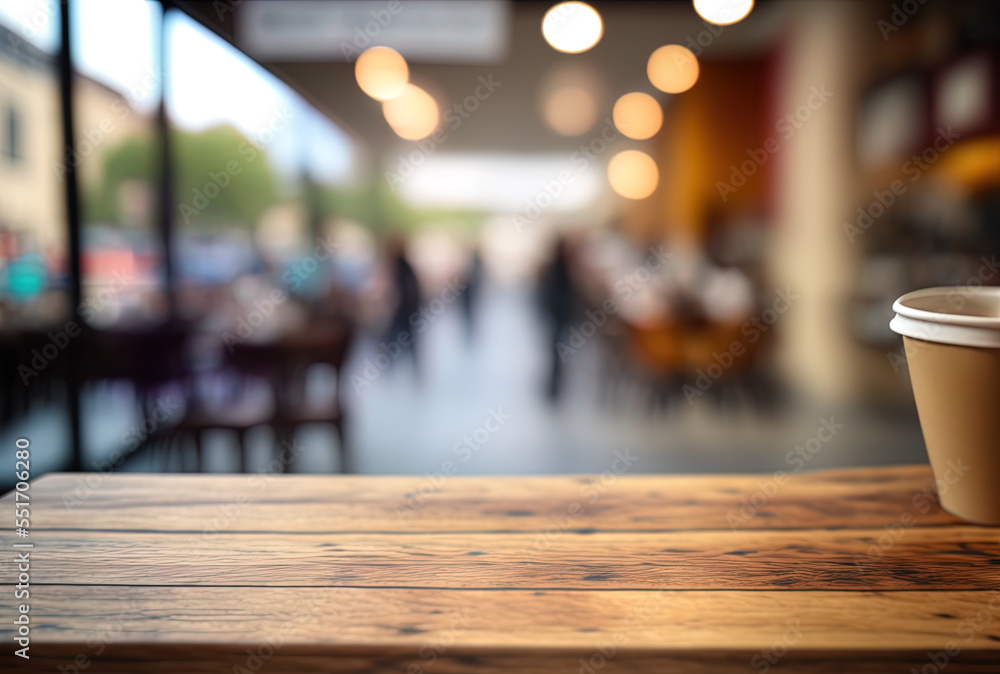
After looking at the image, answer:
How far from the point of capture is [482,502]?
99cm

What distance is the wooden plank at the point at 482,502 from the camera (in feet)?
2.99

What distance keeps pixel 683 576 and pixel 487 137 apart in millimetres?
9404

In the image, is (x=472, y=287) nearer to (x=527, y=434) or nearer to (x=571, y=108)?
(x=571, y=108)

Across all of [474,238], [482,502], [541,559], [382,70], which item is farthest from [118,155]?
[474,238]

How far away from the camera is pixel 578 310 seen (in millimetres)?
6188

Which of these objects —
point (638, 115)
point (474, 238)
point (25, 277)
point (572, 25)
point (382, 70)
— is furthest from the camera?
point (474, 238)

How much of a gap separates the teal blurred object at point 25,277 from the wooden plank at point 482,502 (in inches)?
95.0

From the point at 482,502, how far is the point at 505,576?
0.23m

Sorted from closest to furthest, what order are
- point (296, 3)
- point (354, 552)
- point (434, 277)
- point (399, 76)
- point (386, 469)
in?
point (354, 552) < point (386, 469) < point (296, 3) < point (399, 76) < point (434, 277)

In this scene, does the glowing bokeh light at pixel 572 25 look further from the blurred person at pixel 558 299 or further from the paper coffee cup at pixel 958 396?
the paper coffee cup at pixel 958 396

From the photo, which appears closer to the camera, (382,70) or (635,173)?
(382,70)

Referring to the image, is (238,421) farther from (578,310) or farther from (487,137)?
(487,137)

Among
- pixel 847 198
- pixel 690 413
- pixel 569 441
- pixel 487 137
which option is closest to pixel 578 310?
pixel 690 413

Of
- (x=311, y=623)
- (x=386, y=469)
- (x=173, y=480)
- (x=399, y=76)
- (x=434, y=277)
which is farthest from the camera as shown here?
(x=434, y=277)
